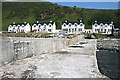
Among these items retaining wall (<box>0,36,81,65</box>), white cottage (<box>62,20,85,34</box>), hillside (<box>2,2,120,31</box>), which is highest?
hillside (<box>2,2,120,31</box>)

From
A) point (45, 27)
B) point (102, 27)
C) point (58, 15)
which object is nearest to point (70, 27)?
point (45, 27)

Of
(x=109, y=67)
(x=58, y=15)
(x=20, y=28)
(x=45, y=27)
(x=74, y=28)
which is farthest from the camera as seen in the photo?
(x=58, y=15)

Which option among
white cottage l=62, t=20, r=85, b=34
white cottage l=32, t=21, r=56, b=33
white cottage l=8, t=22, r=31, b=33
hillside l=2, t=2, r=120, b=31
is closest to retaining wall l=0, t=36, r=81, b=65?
white cottage l=62, t=20, r=85, b=34

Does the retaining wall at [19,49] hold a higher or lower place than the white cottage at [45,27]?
lower

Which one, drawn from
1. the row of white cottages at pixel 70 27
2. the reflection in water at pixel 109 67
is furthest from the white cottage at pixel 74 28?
the reflection in water at pixel 109 67

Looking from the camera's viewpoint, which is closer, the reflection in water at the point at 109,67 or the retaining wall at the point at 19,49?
the retaining wall at the point at 19,49

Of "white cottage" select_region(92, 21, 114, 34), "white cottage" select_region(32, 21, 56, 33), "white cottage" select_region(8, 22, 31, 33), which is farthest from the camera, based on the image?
"white cottage" select_region(8, 22, 31, 33)

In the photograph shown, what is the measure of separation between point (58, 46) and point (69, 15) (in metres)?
128

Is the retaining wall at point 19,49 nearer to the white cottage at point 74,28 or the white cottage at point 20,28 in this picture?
the white cottage at point 74,28

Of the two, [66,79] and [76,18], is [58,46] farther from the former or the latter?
[76,18]

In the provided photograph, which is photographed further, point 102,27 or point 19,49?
point 102,27

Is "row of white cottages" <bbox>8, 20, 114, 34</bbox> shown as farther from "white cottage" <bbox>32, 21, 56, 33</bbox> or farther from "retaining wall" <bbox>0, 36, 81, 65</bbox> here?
"retaining wall" <bbox>0, 36, 81, 65</bbox>

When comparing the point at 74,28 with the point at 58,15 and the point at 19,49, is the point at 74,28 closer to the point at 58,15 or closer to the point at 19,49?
the point at 58,15

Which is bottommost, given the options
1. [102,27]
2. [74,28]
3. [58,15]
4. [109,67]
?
[109,67]
